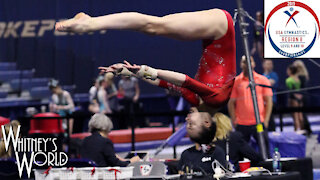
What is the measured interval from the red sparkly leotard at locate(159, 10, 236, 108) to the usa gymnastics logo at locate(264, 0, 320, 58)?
1.65 ft

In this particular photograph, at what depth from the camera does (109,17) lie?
4.67 metres

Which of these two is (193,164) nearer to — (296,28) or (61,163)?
(61,163)

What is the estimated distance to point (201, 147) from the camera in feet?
15.8

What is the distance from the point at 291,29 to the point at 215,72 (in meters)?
0.84

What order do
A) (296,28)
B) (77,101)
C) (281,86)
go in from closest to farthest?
1. (296,28)
2. (281,86)
3. (77,101)

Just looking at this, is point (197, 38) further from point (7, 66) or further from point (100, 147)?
point (7, 66)

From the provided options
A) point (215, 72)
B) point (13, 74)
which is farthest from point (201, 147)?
point (13, 74)

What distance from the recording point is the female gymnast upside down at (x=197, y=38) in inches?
183

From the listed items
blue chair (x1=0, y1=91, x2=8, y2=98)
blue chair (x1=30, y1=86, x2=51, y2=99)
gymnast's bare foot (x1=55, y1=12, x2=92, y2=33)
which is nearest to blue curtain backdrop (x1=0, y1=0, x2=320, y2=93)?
gymnast's bare foot (x1=55, y1=12, x2=92, y2=33)

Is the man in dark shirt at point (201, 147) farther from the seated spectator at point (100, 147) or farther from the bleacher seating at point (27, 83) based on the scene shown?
the bleacher seating at point (27, 83)

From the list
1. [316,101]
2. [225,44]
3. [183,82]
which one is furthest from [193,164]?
[316,101]

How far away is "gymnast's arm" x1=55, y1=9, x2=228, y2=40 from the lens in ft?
15.1

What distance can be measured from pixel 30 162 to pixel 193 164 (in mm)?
1411

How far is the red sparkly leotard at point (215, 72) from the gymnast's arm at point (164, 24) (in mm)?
82
